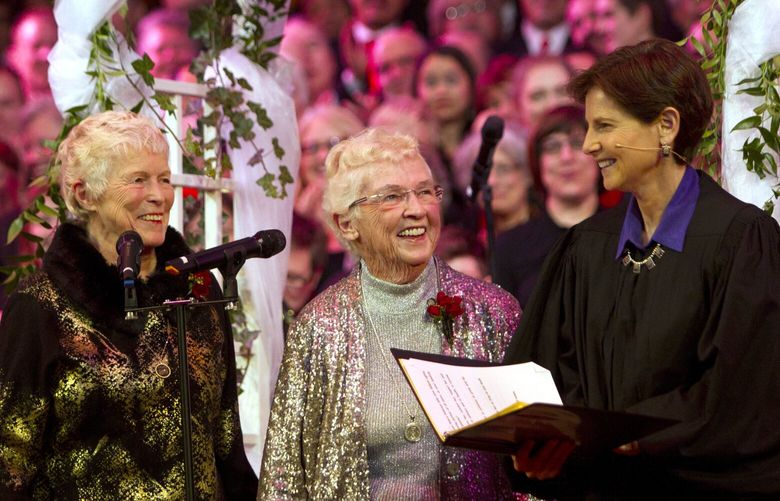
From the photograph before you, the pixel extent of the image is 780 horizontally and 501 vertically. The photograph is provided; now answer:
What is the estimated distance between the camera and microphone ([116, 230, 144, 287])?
→ 9.09ft

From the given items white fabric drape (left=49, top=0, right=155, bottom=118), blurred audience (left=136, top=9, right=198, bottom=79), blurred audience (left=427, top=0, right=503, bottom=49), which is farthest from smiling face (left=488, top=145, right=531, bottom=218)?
white fabric drape (left=49, top=0, right=155, bottom=118)

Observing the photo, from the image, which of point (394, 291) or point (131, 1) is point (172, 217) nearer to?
point (394, 291)

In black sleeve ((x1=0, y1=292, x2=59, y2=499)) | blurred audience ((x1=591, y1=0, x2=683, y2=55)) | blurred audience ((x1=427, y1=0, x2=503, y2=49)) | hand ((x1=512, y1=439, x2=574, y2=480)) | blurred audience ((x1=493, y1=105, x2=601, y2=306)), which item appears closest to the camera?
hand ((x1=512, y1=439, x2=574, y2=480))

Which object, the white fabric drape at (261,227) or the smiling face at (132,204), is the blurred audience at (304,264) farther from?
the smiling face at (132,204)

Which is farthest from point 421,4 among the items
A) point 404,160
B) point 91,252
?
point 91,252

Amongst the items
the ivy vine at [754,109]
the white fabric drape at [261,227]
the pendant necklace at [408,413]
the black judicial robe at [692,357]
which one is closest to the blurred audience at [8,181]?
the white fabric drape at [261,227]

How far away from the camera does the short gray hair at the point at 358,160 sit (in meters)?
3.32

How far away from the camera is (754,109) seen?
330 centimetres

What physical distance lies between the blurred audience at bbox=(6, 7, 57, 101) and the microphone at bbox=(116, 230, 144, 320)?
4060mm

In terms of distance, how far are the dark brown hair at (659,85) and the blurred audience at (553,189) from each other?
244cm

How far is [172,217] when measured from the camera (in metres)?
4.37

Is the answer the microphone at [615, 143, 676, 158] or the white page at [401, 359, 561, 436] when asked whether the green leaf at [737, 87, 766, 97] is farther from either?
the white page at [401, 359, 561, 436]

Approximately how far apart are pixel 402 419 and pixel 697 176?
1.03 metres

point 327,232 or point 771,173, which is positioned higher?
point 327,232
